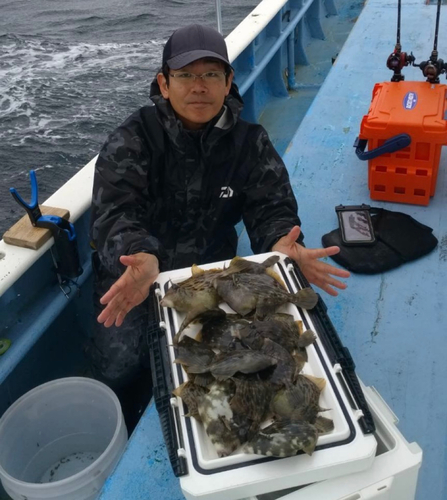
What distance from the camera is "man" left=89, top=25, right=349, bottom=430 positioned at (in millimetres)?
2398

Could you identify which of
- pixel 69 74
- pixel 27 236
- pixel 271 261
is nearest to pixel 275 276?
pixel 271 261

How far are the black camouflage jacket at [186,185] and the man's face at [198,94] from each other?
2.4 inches

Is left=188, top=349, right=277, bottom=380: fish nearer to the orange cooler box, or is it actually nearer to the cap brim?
the cap brim

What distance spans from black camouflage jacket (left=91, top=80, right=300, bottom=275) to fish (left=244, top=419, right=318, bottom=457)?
1127 millimetres

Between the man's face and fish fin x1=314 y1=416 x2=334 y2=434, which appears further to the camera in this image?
the man's face

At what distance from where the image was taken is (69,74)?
403 inches

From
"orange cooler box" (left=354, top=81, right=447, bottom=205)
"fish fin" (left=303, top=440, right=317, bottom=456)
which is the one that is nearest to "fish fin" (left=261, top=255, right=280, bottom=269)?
"fish fin" (left=303, top=440, right=317, bottom=456)

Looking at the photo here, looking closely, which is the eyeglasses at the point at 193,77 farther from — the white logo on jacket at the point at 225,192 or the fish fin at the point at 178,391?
the fish fin at the point at 178,391

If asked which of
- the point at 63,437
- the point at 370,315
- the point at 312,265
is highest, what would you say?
the point at 312,265

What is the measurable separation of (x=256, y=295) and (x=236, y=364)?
330mm

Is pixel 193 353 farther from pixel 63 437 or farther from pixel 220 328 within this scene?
pixel 63 437

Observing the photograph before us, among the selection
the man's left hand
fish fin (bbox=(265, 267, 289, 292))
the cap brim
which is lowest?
the man's left hand

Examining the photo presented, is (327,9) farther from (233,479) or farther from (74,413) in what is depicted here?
(233,479)

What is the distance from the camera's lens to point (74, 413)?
2.64m
